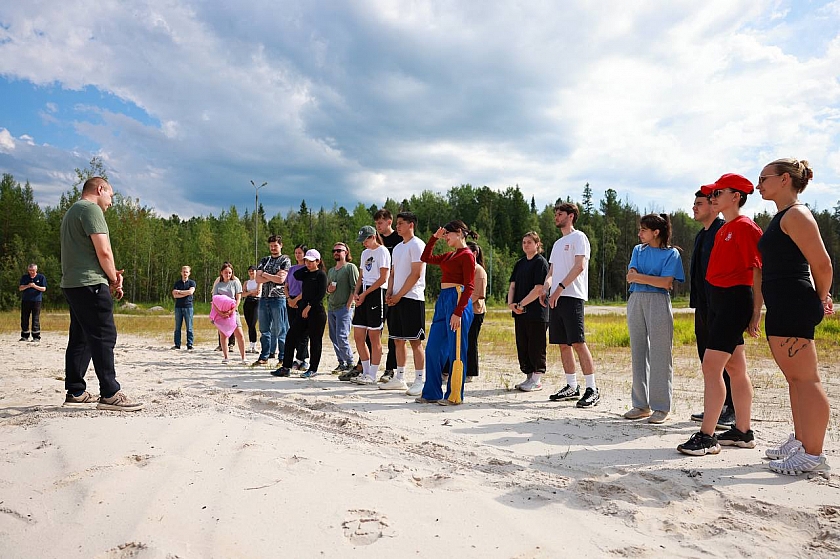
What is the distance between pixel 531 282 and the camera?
7121 mm

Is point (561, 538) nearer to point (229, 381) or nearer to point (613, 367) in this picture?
point (229, 381)

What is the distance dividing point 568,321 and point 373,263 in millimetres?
2746

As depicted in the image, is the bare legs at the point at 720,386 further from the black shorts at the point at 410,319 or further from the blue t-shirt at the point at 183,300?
the blue t-shirt at the point at 183,300

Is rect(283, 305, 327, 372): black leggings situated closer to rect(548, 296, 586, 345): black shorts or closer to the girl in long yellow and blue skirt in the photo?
the girl in long yellow and blue skirt

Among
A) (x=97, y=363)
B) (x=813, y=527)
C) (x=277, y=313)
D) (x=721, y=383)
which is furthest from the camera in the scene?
(x=277, y=313)

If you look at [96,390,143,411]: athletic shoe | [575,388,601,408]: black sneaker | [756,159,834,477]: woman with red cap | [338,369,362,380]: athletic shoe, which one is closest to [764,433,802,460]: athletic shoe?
[756,159,834,477]: woman with red cap

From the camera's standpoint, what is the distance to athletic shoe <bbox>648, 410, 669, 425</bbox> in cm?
515

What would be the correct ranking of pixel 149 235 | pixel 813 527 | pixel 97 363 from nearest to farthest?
pixel 813 527 → pixel 97 363 → pixel 149 235

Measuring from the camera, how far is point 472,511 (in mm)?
2875

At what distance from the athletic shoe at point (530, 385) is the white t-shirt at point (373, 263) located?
233cm

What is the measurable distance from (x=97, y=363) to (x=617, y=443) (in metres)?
4.83

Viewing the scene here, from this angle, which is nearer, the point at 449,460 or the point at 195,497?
the point at 195,497

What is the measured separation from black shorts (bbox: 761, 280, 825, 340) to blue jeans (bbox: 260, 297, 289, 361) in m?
7.65

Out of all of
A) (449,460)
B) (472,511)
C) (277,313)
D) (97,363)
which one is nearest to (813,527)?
(472,511)
